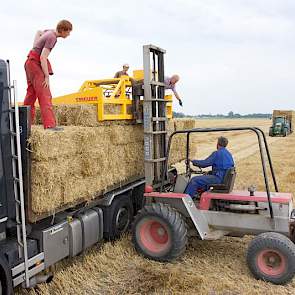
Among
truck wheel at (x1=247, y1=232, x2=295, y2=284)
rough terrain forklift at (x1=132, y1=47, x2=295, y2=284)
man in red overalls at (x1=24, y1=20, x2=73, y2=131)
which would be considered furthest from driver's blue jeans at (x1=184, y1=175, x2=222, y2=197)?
man in red overalls at (x1=24, y1=20, x2=73, y2=131)

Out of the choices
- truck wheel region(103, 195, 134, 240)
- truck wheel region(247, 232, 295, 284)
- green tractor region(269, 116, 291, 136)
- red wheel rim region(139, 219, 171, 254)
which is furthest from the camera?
green tractor region(269, 116, 291, 136)

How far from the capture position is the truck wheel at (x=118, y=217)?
727 centimetres

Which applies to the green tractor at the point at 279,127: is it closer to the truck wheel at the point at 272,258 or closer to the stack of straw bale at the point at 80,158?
the stack of straw bale at the point at 80,158

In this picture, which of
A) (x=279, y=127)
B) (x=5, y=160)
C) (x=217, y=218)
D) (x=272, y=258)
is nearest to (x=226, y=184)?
(x=217, y=218)

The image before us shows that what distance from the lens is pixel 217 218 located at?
265 inches

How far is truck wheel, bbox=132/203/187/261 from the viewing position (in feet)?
21.8

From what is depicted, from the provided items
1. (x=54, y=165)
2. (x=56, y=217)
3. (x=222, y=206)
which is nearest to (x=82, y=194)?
(x=56, y=217)

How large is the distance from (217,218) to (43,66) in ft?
11.8

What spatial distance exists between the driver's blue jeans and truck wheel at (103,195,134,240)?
134 cm

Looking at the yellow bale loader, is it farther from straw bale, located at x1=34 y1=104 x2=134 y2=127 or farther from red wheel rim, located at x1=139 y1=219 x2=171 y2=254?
red wheel rim, located at x1=139 y1=219 x2=171 y2=254

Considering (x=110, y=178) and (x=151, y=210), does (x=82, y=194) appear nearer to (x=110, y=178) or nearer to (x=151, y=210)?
(x=110, y=178)

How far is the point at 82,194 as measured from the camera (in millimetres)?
6172

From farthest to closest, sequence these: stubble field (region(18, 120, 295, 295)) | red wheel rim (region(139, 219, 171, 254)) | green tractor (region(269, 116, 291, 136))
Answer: green tractor (region(269, 116, 291, 136))
red wheel rim (region(139, 219, 171, 254))
stubble field (region(18, 120, 295, 295))

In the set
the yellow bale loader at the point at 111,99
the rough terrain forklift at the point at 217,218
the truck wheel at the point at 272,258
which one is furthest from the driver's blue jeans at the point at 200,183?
the yellow bale loader at the point at 111,99
